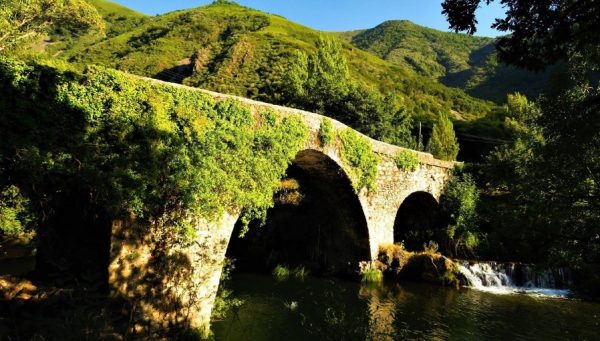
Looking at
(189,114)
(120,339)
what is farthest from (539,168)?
(120,339)

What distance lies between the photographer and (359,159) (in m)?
15.9

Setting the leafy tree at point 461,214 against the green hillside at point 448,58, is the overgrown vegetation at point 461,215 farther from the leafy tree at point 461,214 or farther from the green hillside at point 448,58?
the green hillside at point 448,58

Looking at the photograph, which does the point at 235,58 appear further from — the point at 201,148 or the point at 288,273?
the point at 201,148

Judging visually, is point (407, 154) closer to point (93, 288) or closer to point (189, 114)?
point (189, 114)

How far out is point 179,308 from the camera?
8305 millimetres

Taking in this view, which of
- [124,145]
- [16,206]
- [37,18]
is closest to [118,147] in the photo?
[124,145]

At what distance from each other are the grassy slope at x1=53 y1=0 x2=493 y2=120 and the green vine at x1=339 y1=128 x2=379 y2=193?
2734 centimetres

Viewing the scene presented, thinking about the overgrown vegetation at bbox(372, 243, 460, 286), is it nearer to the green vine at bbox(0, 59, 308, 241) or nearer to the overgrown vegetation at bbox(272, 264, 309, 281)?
the overgrown vegetation at bbox(272, 264, 309, 281)

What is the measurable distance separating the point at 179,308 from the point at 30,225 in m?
3.26

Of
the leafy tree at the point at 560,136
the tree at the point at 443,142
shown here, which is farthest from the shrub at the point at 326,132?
the tree at the point at 443,142

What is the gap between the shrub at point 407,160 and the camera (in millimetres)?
18562

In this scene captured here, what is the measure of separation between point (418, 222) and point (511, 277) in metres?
5.94

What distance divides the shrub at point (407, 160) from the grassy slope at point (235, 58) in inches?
997

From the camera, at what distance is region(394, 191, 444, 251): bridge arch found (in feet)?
71.2
